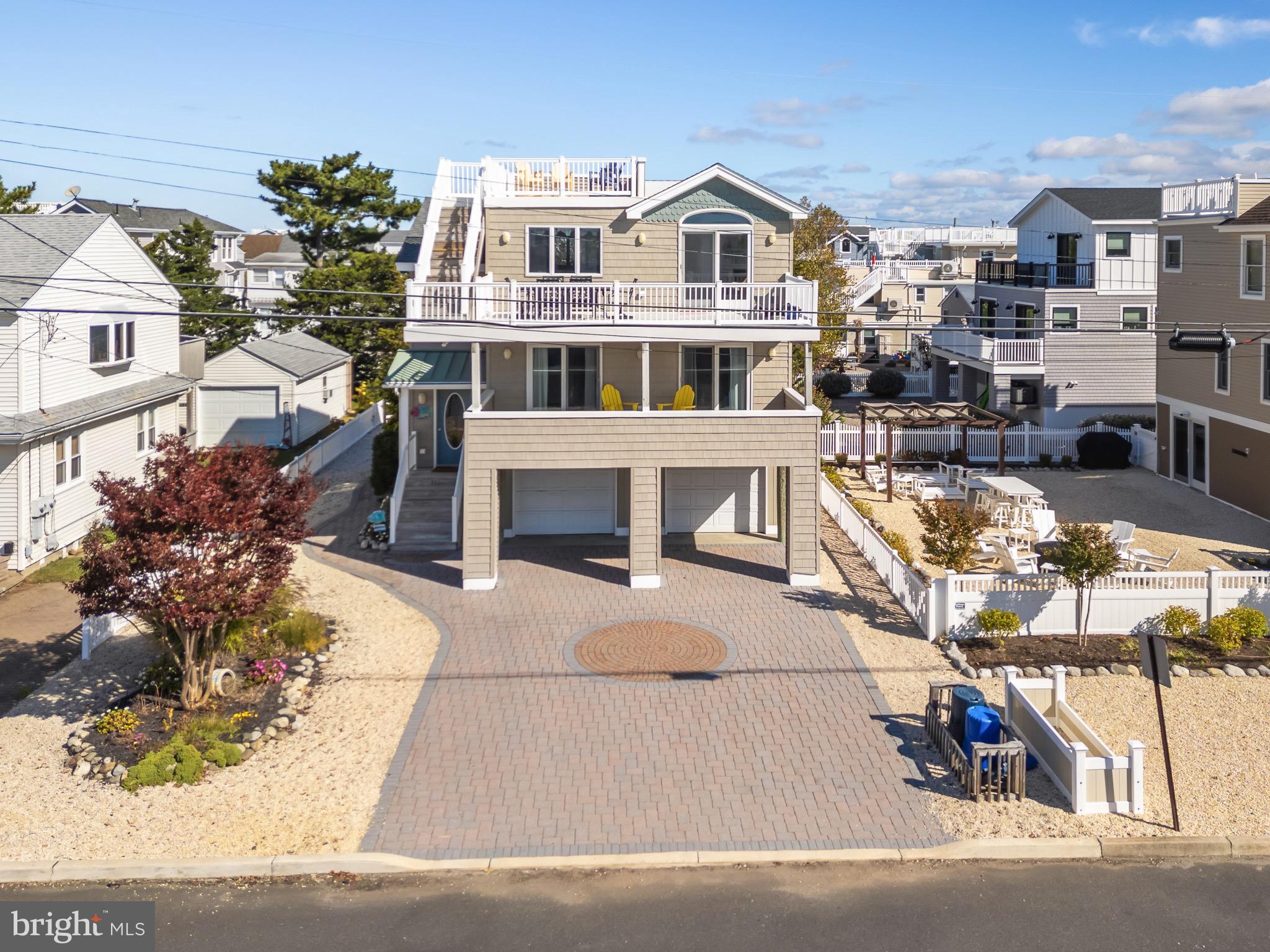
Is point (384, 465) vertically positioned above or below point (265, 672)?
above

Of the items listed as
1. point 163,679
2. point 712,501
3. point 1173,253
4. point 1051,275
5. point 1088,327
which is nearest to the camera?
point 163,679

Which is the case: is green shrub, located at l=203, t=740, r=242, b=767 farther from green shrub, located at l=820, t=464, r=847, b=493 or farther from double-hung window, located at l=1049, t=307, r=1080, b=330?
double-hung window, located at l=1049, t=307, r=1080, b=330

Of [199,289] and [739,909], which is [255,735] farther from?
[199,289]

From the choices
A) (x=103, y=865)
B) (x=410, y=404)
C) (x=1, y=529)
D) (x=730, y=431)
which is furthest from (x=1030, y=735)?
(x=1, y=529)

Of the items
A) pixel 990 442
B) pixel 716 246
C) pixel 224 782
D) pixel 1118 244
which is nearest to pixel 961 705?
pixel 224 782

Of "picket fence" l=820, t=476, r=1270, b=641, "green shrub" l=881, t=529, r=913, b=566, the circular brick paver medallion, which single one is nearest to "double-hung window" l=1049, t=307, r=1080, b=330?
"green shrub" l=881, t=529, r=913, b=566
